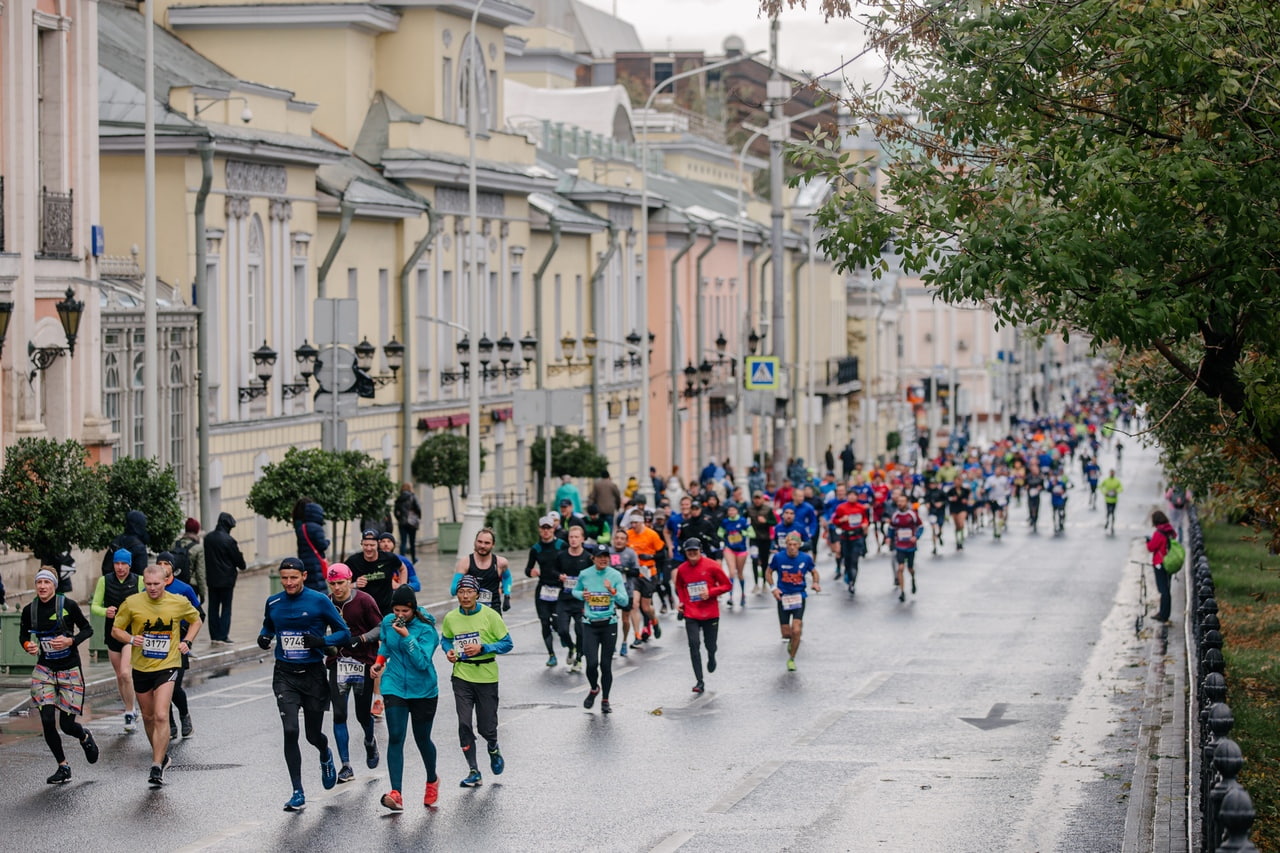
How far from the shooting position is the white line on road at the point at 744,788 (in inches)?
598

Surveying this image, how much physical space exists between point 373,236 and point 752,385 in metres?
10.9

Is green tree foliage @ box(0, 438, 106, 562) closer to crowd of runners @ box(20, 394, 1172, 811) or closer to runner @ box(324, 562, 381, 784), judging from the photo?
crowd of runners @ box(20, 394, 1172, 811)

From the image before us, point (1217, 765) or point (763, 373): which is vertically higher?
point (763, 373)

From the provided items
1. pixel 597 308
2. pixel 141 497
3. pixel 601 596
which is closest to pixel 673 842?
pixel 601 596

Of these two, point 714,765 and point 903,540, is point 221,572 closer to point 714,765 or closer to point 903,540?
point 714,765

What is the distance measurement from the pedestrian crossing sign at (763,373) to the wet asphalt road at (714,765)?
77.7ft

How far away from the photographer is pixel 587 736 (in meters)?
18.5

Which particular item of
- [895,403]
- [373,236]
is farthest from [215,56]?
[895,403]

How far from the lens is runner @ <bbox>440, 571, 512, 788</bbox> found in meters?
15.7

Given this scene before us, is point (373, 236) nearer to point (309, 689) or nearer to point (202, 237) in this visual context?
point (202, 237)

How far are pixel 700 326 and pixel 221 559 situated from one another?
3933 centimetres

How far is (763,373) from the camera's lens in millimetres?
51156

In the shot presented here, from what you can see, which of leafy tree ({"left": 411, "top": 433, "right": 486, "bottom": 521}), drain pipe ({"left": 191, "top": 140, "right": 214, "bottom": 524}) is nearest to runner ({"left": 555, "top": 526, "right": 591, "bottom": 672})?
drain pipe ({"left": 191, "top": 140, "right": 214, "bottom": 524})

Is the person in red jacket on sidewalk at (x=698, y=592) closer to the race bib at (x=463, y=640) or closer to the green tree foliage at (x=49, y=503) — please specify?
the race bib at (x=463, y=640)
